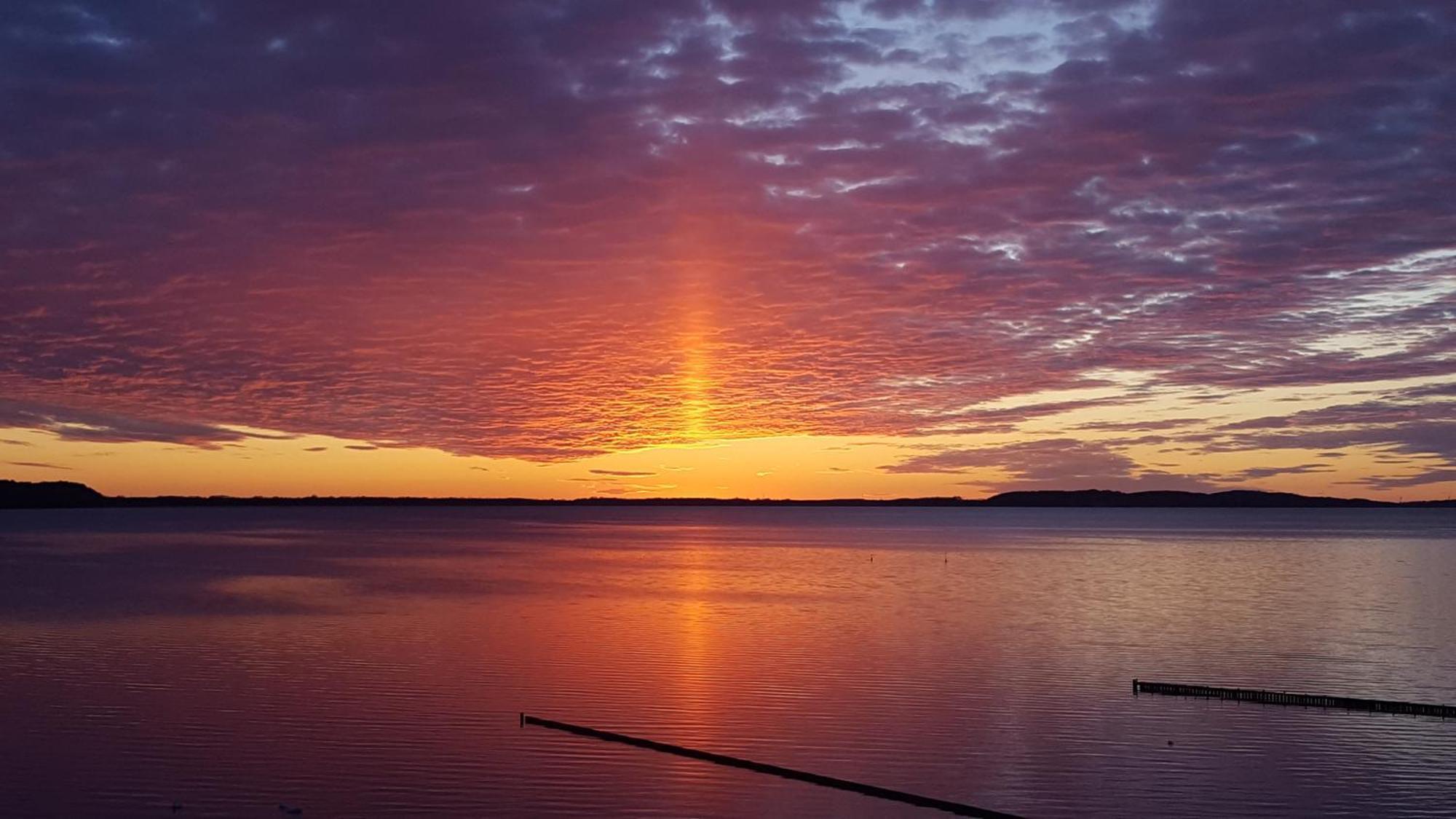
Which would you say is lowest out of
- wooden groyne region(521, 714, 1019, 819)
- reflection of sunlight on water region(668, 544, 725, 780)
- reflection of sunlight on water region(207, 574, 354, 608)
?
wooden groyne region(521, 714, 1019, 819)

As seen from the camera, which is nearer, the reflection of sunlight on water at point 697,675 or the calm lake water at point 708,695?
the calm lake water at point 708,695

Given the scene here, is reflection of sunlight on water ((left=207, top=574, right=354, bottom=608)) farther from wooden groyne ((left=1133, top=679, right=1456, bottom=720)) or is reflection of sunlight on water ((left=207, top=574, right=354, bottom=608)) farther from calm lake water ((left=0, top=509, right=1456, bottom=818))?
wooden groyne ((left=1133, top=679, right=1456, bottom=720))

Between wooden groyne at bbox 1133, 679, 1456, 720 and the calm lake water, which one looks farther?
wooden groyne at bbox 1133, 679, 1456, 720

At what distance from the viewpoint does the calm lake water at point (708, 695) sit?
24.7 meters

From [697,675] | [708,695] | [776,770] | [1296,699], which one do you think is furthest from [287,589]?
[1296,699]

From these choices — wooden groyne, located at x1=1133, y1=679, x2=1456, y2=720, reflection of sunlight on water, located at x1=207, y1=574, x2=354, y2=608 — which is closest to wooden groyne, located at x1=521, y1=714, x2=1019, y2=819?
wooden groyne, located at x1=1133, y1=679, x2=1456, y2=720

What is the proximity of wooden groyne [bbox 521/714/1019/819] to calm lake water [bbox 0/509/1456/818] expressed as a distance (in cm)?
25

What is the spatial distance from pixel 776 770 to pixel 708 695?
10143 millimetres

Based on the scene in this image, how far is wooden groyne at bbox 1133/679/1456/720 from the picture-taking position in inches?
1277

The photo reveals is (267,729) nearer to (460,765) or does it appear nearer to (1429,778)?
(460,765)

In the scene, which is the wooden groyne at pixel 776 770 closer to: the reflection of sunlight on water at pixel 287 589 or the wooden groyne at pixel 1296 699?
the wooden groyne at pixel 1296 699

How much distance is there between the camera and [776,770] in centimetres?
2523

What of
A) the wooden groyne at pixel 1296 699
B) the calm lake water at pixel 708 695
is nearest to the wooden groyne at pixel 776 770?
the calm lake water at pixel 708 695

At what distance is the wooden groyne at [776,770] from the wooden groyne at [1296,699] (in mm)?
14580
